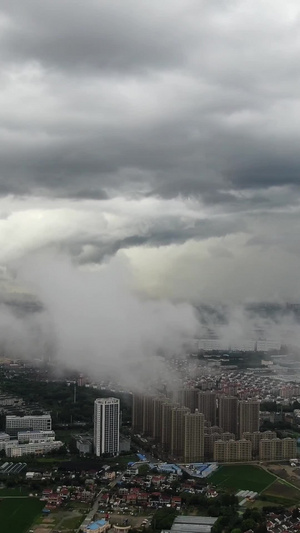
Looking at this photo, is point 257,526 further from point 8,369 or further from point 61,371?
point 8,369

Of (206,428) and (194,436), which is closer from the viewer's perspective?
(194,436)

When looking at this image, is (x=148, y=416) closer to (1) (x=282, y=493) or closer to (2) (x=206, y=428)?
(2) (x=206, y=428)

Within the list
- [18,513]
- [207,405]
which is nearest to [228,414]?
[207,405]

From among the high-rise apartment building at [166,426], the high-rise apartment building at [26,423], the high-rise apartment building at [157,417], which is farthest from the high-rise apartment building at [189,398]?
the high-rise apartment building at [26,423]

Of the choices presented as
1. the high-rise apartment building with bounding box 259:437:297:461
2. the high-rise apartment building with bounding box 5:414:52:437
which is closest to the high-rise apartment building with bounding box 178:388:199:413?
the high-rise apartment building with bounding box 259:437:297:461

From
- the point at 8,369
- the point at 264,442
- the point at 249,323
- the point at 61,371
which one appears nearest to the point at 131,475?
the point at 264,442

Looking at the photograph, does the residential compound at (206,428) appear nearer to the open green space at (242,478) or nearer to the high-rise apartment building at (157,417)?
the high-rise apartment building at (157,417)
